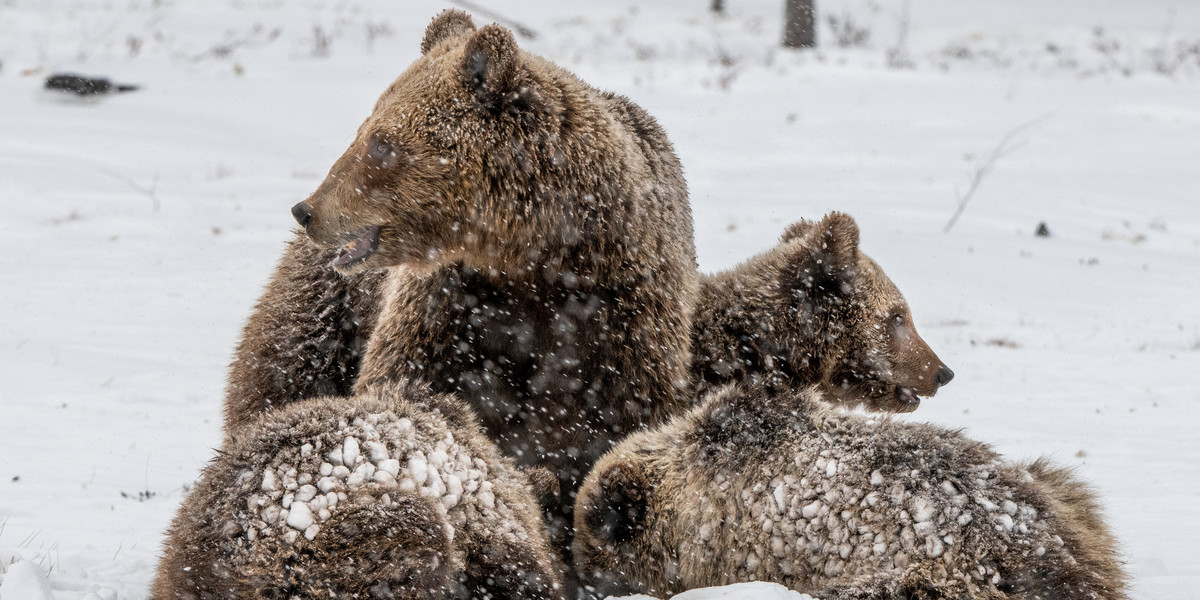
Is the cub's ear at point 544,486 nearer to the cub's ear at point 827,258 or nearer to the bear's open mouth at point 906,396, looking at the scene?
the cub's ear at point 827,258

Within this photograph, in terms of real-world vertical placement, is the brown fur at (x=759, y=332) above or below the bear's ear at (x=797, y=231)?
below

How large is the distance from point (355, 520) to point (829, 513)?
129 cm

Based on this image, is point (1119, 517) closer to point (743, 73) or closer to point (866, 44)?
point (743, 73)

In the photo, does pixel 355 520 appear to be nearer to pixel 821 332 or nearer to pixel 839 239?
pixel 821 332

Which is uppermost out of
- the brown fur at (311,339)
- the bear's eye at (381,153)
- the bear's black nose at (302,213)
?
the bear's eye at (381,153)

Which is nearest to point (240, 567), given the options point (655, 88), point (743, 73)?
point (655, 88)

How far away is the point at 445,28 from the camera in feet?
15.4

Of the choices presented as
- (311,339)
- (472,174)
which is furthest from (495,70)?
(311,339)

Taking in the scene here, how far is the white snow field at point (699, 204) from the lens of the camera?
6609 millimetres

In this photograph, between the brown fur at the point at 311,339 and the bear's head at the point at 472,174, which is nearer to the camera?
the bear's head at the point at 472,174

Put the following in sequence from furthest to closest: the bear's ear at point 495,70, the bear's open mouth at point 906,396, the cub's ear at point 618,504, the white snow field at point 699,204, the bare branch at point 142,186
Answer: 1. the bare branch at point 142,186
2. the white snow field at point 699,204
3. the bear's open mouth at point 906,396
4. the bear's ear at point 495,70
5. the cub's ear at point 618,504

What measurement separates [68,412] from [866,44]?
23069mm

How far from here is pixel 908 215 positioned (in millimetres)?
15609

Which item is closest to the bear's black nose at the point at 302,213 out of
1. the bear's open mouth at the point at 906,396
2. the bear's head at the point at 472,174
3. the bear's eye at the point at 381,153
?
the bear's head at the point at 472,174
